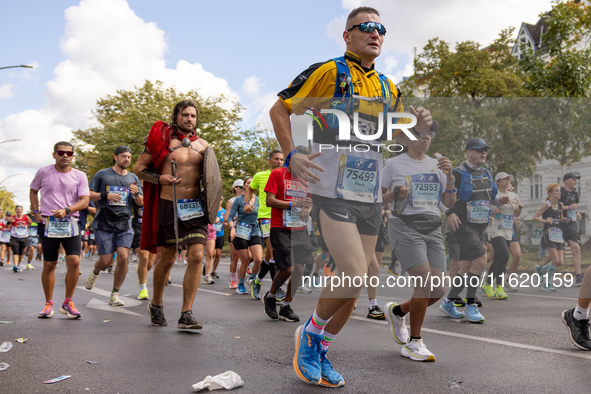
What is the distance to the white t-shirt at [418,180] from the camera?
378 cm

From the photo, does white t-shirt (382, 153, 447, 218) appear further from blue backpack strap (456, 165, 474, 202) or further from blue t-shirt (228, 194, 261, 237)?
blue t-shirt (228, 194, 261, 237)

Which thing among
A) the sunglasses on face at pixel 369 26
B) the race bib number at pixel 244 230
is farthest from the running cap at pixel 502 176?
the race bib number at pixel 244 230

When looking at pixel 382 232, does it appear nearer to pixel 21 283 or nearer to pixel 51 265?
pixel 51 265

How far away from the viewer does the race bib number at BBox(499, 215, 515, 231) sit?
5422 mm

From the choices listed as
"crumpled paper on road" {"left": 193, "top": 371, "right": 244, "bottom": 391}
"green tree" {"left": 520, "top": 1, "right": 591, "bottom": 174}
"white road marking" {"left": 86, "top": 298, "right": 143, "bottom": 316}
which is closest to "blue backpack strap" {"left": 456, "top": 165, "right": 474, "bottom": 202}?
"crumpled paper on road" {"left": 193, "top": 371, "right": 244, "bottom": 391}

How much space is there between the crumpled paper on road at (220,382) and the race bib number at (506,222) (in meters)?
2.93

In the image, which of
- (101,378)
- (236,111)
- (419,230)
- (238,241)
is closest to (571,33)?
(238,241)

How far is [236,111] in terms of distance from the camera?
40281 mm

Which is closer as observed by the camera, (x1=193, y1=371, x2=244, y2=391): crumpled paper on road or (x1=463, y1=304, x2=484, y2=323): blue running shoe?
(x1=193, y1=371, x2=244, y2=391): crumpled paper on road

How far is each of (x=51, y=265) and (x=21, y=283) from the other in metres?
5.77

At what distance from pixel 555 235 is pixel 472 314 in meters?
1.40

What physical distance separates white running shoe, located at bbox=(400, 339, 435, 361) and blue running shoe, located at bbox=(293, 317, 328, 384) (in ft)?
3.29

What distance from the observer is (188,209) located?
580 cm

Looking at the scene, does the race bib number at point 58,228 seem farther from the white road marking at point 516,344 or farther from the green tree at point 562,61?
the green tree at point 562,61
